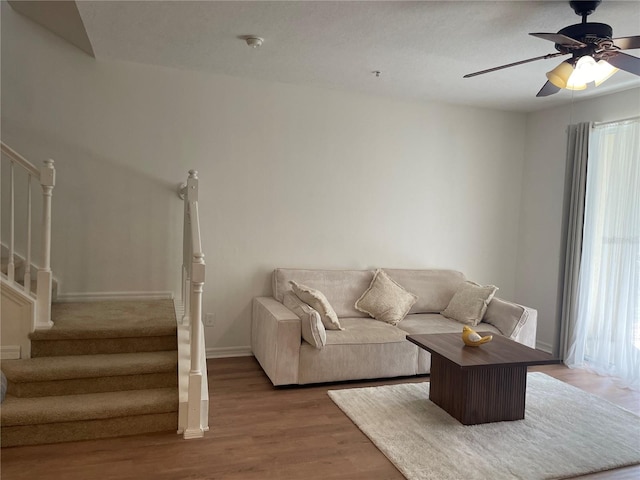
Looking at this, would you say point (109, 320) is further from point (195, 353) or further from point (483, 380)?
point (483, 380)

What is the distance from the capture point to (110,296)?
13.8 ft

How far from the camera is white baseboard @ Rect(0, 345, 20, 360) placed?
3.08 meters

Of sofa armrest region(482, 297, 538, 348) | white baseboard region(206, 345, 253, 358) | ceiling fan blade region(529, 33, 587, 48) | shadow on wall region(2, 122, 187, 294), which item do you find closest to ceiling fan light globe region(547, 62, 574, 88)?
ceiling fan blade region(529, 33, 587, 48)

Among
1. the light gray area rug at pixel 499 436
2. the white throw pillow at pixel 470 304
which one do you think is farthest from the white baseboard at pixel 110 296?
the white throw pillow at pixel 470 304

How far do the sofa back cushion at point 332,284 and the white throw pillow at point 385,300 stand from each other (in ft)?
0.25

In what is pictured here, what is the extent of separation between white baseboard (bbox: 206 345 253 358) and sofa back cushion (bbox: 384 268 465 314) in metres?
1.58

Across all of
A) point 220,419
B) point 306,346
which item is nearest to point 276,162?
point 306,346

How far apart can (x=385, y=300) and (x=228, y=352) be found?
1.54 meters

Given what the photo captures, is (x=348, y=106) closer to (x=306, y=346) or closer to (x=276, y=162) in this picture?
(x=276, y=162)

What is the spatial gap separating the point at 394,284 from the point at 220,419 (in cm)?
220

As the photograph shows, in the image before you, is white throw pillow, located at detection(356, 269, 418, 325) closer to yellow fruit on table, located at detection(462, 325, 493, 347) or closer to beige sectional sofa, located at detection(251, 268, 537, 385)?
beige sectional sofa, located at detection(251, 268, 537, 385)

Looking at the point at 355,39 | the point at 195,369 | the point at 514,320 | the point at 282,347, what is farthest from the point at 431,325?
the point at 355,39

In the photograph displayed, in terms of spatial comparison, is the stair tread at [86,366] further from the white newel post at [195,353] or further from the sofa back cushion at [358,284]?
the sofa back cushion at [358,284]

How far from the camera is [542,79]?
13.8ft
